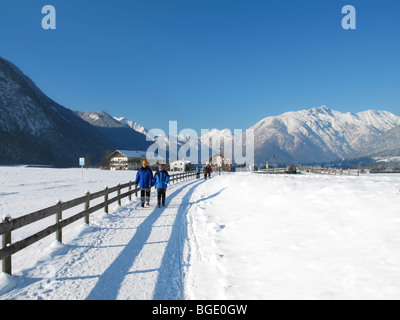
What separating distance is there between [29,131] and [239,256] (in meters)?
149

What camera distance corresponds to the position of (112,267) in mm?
4832

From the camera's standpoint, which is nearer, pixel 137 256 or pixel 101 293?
pixel 101 293

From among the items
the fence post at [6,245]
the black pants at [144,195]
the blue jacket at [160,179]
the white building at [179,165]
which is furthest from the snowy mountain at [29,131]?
the fence post at [6,245]

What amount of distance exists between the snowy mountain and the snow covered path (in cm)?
12265

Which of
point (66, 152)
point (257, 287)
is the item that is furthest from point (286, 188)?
→ point (66, 152)

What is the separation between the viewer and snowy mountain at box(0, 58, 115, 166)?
110 meters

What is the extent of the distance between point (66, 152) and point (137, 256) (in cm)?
15077

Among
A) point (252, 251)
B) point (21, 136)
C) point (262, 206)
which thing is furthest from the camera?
point (21, 136)

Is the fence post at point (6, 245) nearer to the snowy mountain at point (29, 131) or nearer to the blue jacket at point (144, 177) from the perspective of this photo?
the blue jacket at point (144, 177)

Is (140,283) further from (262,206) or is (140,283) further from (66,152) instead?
(66,152)

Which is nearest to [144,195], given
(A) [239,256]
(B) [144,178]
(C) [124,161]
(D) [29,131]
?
(B) [144,178]

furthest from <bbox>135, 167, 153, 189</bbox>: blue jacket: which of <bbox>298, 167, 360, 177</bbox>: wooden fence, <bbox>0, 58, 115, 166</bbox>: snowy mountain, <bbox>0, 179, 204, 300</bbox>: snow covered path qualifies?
<bbox>0, 58, 115, 166</bbox>: snowy mountain

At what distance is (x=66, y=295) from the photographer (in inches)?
150

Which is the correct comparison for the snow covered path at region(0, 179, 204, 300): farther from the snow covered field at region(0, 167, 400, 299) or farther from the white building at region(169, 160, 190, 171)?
the white building at region(169, 160, 190, 171)
